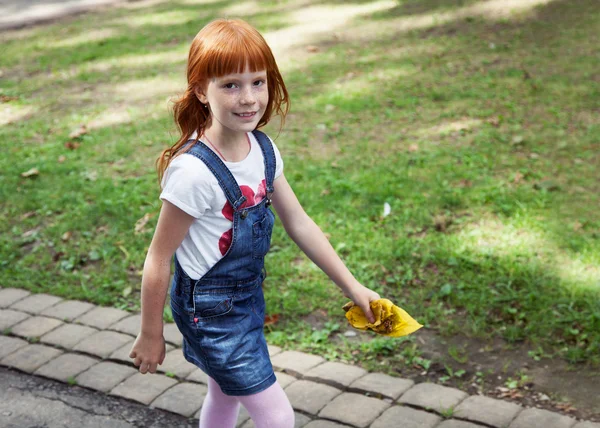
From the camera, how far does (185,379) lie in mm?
3363

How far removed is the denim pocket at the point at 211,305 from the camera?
7.37ft

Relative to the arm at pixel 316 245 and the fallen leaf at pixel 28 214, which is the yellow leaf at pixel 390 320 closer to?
the arm at pixel 316 245

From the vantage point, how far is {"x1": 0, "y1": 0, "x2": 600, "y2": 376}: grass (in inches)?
146

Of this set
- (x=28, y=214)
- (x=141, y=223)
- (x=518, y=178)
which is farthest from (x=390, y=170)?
(x=28, y=214)

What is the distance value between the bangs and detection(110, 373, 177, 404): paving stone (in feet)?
5.42

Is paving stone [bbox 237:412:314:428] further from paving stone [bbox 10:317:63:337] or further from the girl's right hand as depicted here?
paving stone [bbox 10:317:63:337]

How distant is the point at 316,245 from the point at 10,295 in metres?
2.35

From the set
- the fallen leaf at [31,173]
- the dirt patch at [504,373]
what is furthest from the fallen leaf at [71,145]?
the dirt patch at [504,373]

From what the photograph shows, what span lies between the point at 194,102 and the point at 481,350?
1.82m

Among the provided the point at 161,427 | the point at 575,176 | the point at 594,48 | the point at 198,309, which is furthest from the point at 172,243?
the point at 594,48

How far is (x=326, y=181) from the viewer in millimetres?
4980

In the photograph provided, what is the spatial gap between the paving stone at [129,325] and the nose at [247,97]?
73.7 inches

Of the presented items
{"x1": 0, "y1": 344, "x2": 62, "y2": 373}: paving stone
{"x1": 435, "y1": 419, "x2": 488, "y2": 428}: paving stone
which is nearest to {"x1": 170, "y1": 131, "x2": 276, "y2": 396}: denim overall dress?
{"x1": 435, "y1": 419, "x2": 488, "y2": 428}: paving stone

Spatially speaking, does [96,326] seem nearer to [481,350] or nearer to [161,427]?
[161,427]
